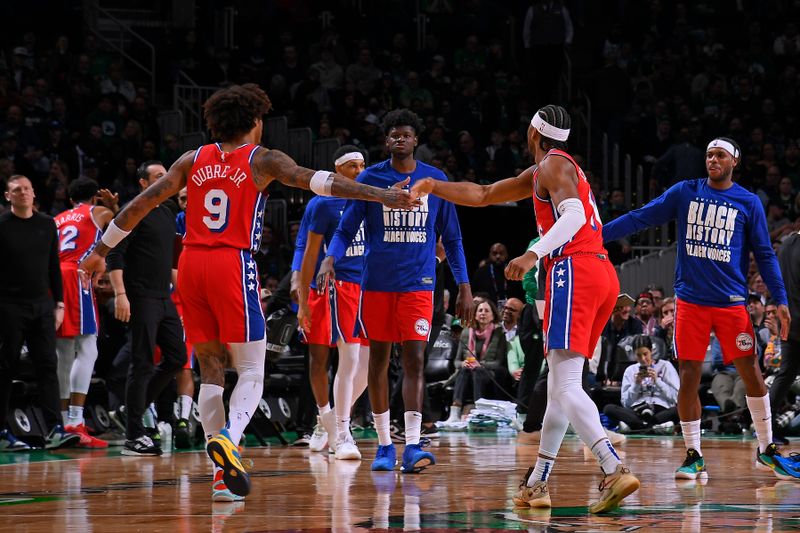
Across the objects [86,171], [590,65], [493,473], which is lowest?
[493,473]

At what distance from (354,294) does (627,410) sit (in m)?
4.55

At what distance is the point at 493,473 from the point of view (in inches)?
293

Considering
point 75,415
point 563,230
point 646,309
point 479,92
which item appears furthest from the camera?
point 479,92

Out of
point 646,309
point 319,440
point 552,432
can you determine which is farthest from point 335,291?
point 646,309

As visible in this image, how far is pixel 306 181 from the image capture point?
230 inches

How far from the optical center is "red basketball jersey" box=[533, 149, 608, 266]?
231 inches

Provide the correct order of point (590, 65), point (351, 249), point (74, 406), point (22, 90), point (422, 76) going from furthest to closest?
point (590, 65)
point (422, 76)
point (22, 90)
point (74, 406)
point (351, 249)

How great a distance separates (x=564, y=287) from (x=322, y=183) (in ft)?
4.13

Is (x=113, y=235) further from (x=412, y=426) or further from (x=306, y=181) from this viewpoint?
(x=412, y=426)

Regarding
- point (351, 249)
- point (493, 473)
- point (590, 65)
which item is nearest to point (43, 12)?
point (590, 65)

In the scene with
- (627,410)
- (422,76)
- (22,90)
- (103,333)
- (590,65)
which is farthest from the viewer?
(590,65)

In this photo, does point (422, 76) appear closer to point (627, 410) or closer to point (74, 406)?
point (627, 410)

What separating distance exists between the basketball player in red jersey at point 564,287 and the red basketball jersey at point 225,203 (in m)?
0.85

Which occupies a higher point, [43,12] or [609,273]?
[43,12]
